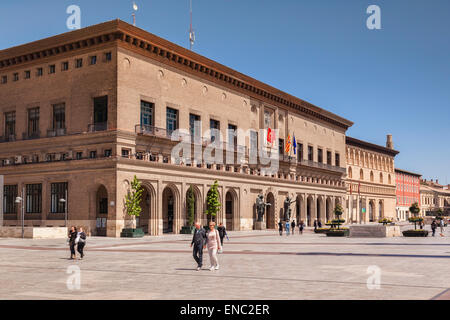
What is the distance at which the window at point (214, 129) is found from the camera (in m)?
60.6

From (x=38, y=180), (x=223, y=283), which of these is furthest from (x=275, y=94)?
(x=223, y=283)

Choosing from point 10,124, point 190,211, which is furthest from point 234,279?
point 10,124

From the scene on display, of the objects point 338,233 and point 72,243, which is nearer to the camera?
point 72,243

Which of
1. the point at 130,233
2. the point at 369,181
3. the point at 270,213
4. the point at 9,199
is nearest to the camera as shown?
the point at 130,233

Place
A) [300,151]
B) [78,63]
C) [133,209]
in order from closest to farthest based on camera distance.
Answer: [133,209], [78,63], [300,151]

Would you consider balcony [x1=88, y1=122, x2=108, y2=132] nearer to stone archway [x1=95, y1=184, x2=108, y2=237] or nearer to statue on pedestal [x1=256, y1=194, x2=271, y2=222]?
stone archway [x1=95, y1=184, x2=108, y2=237]

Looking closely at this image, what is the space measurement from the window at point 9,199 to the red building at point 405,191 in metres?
104

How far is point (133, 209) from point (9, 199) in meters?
16.0

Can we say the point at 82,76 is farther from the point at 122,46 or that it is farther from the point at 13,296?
the point at 13,296

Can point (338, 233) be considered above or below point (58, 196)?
below

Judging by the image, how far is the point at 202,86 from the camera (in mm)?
59188

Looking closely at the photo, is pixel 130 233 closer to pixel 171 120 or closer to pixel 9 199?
pixel 171 120

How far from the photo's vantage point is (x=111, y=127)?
47688 mm

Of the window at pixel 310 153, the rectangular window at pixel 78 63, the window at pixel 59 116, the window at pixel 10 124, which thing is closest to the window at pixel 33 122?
the window at pixel 10 124
